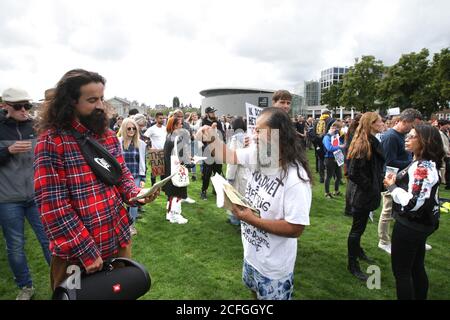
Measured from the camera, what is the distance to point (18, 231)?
3322 millimetres

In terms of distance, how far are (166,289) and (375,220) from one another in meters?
5.11

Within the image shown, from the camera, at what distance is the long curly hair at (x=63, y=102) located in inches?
76.1

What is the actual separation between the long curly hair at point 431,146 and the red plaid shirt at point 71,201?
2.86 metres

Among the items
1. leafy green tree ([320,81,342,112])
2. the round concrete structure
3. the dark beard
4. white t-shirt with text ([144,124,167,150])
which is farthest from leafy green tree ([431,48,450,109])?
the round concrete structure

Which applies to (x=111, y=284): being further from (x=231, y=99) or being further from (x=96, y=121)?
(x=231, y=99)

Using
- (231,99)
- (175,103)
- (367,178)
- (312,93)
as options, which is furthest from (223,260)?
(312,93)

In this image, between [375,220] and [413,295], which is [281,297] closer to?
[413,295]

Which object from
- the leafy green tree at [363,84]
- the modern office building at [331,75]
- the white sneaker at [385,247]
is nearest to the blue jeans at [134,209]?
the white sneaker at [385,247]

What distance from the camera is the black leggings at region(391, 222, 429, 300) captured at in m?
2.78

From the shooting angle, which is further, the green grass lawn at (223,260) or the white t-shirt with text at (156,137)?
the white t-shirt with text at (156,137)

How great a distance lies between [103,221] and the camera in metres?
2.05

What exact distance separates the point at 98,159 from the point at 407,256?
2917 millimetres

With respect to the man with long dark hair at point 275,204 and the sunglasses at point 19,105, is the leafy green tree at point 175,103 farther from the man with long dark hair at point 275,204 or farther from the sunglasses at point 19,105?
the man with long dark hair at point 275,204
